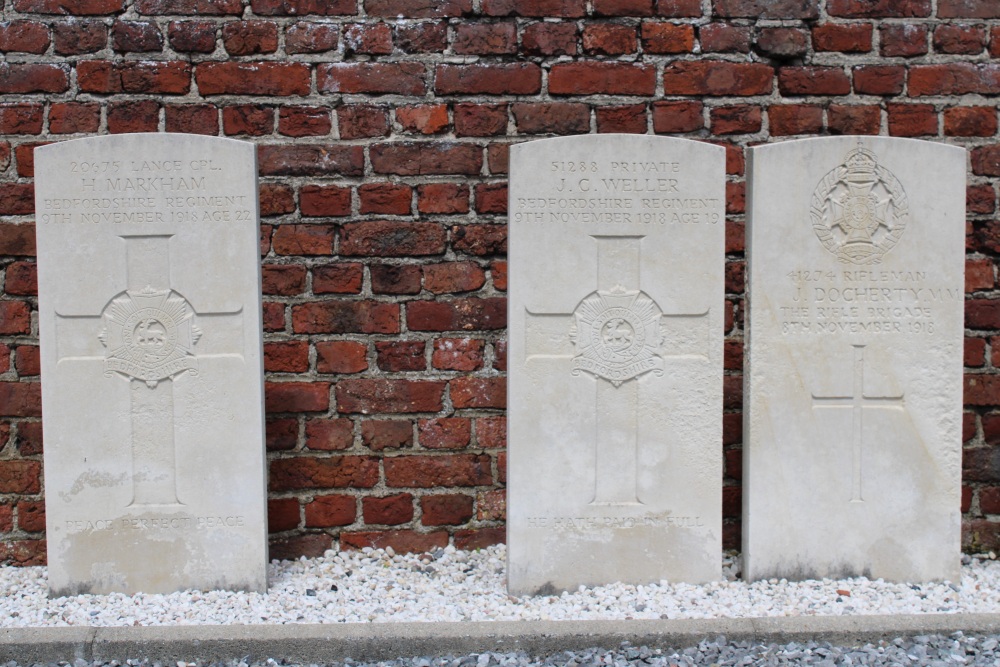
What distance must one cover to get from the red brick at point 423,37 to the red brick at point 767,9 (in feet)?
3.04

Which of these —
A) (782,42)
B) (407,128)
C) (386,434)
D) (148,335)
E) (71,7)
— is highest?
(71,7)

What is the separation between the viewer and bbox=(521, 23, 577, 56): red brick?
3201 mm

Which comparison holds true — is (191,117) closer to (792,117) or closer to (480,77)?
(480,77)

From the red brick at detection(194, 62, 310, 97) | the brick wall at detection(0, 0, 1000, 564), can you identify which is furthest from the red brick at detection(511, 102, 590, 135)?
the red brick at detection(194, 62, 310, 97)

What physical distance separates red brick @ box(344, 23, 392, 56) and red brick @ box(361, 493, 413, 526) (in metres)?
1.52

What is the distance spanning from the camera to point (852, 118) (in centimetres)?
326

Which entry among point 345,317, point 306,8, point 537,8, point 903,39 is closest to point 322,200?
point 345,317

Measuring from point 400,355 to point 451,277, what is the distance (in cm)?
32

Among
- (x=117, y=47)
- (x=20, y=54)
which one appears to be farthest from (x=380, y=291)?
(x=20, y=54)

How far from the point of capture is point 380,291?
324 cm

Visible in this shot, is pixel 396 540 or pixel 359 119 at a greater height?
pixel 359 119

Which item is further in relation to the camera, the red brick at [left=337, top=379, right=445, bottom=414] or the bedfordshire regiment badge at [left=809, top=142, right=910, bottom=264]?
the red brick at [left=337, top=379, right=445, bottom=414]

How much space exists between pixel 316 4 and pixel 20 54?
3.25 feet

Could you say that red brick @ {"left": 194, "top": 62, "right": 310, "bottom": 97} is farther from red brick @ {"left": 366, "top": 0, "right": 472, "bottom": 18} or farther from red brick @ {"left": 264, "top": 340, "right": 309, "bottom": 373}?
red brick @ {"left": 264, "top": 340, "right": 309, "bottom": 373}
